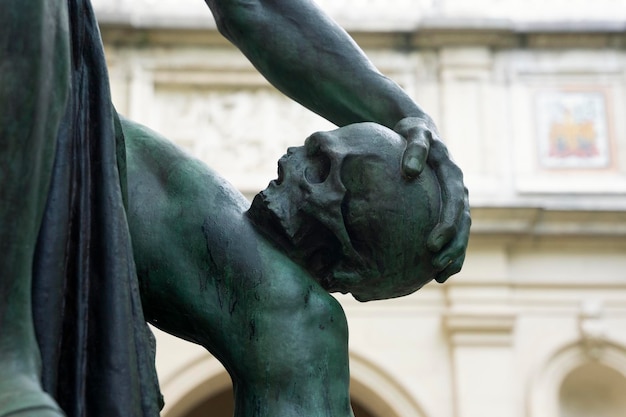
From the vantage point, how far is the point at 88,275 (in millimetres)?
1002

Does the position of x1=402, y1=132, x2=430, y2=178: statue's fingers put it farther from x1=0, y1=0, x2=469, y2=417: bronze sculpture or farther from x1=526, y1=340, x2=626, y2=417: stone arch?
x1=526, y1=340, x2=626, y2=417: stone arch

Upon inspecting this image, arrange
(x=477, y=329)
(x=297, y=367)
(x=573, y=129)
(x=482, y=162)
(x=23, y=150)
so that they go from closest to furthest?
1. (x=23, y=150)
2. (x=297, y=367)
3. (x=477, y=329)
4. (x=482, y=162)
5. (x=573, y=129)

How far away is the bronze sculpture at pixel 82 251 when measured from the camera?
0.93 meters

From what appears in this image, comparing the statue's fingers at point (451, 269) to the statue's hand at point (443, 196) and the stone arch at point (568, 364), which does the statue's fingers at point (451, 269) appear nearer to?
the statue's hand at point (443, 196)

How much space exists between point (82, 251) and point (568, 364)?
8222 mm

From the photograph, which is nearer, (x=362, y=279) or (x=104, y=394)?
(x=104, y=394)

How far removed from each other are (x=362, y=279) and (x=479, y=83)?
8.32 meters

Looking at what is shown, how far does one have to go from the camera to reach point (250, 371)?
3.70 ft

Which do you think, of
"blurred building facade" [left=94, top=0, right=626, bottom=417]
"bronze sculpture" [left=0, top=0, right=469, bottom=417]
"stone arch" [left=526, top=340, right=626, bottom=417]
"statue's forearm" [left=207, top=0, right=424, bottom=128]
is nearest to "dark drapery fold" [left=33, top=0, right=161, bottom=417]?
"bronze sculpture" [left=0, top=0, right=469, bottom=417]

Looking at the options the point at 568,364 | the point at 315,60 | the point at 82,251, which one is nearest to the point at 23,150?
the point at 82,251

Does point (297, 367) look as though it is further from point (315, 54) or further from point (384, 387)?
point (384, 387)

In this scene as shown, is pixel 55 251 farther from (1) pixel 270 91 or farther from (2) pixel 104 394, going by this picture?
(1) pixel 270 91

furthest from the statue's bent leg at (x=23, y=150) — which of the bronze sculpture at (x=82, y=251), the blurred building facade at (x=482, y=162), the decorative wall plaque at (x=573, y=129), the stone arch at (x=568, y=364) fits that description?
the decorative wall plaque at (x=573, y=129)

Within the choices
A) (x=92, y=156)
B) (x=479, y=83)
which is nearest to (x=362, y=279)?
(x=92, y=156)
